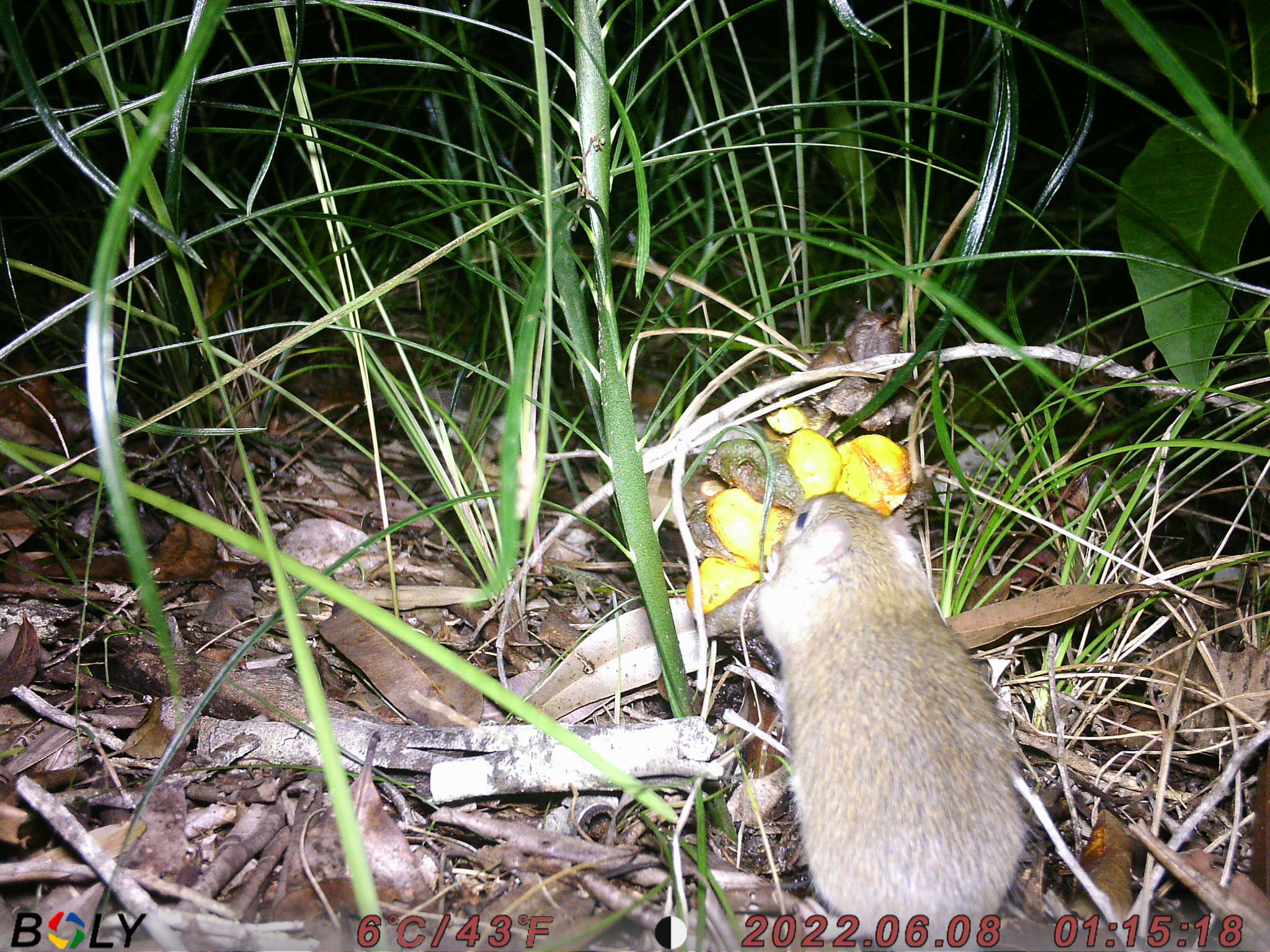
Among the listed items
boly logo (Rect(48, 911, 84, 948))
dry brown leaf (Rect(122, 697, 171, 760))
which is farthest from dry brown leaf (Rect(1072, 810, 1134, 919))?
dry brown leaf (Rect(122, 697, 171, 760))

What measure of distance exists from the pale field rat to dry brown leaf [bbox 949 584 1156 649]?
28 centimetres

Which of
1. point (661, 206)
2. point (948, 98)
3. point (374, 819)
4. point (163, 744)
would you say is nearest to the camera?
point (374, 819)

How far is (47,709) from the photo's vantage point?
6.72 ft

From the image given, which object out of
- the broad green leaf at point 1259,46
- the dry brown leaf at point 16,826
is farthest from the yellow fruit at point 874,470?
the dry brown leaf at point 16,826

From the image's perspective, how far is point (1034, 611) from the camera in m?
2.18

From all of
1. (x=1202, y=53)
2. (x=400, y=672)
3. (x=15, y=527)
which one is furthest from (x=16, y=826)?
(x=1202, y=53)

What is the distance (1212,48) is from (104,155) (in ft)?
13.8

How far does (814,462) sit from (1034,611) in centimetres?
73

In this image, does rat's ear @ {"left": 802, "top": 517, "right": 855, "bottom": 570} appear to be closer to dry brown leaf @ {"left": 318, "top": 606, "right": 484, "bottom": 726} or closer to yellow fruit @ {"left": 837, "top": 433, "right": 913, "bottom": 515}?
yellow fruit @ {"left": 837, "top": 433, "right": 913, "bottom": 515}

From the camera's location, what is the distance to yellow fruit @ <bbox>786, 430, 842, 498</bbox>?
207 cm

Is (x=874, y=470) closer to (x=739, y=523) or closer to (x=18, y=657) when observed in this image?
(x=739, y=523)

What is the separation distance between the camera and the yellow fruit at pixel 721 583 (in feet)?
6.74

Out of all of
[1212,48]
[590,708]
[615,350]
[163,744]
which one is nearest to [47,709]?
[163,744]

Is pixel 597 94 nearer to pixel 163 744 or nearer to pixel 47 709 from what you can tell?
pixel 163 744
